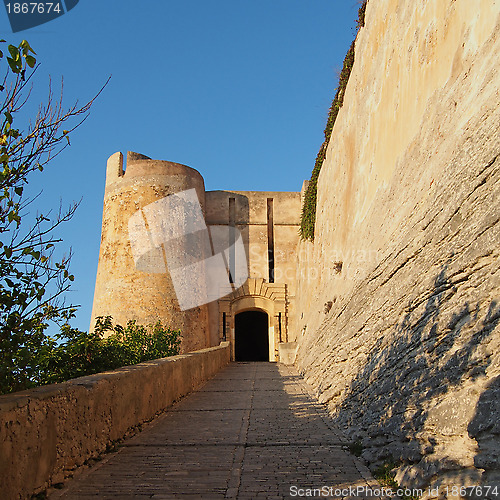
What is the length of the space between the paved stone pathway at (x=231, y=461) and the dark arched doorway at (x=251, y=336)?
58.9 ft

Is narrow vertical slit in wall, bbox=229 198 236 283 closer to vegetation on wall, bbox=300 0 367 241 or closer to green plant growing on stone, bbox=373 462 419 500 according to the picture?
vegetation on wall, bbox=300 0 367 241

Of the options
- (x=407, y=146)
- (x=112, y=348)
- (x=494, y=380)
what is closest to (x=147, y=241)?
(x=112, y=348)

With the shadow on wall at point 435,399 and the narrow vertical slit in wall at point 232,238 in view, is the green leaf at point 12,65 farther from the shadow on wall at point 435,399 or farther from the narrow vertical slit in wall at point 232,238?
the narrow vertical slit in wall at point 232,238

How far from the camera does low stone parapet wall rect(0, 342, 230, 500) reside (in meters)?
2.97

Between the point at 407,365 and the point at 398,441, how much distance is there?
65 centimetres

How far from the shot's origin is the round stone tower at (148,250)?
1725 centimetres

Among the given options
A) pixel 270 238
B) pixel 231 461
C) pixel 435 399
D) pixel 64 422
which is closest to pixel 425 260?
pixel 435 399

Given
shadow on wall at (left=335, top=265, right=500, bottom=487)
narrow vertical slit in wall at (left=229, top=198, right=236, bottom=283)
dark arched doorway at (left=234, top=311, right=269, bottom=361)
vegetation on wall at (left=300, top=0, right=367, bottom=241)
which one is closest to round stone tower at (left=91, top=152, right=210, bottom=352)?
narrow vertical slit in wall at (left=229, top=198, right=236, bottom=283)

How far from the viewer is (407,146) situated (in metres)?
6.64

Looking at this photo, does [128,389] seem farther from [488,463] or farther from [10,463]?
[488,463]

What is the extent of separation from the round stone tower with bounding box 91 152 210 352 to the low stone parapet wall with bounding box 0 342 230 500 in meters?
11.3

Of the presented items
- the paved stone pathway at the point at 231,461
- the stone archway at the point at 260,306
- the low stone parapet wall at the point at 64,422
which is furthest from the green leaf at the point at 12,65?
the stone archway at the point at 260,306

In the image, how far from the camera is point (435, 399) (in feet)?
11.3

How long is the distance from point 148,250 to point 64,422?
14.1 m
